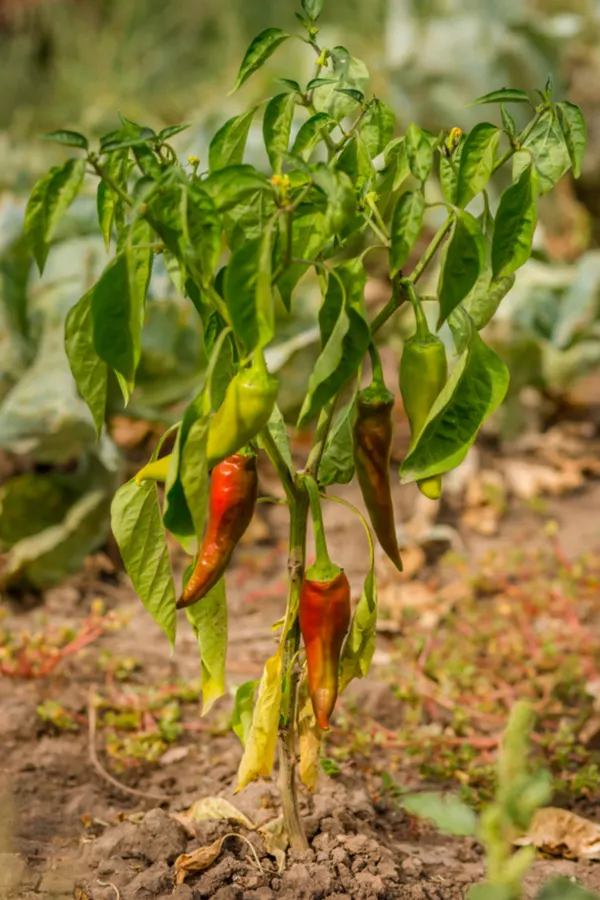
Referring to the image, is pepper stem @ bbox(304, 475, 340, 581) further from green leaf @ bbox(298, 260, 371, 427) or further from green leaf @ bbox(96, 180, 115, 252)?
green leaf @ bbox(96, 180, 115, 252)

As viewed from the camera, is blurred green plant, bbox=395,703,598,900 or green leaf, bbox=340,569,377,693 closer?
blurred green plant, bbox=395,703,598,900

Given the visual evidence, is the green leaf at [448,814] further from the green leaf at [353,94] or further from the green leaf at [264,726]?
the green leaf at [353,94]

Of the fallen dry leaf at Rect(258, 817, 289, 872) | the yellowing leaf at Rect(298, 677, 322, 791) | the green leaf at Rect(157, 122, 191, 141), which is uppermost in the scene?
the green leaf at Rect(157, 122, 191, 141)

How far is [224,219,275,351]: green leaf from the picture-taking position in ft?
3.48

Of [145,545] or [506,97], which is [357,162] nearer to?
[506,97]

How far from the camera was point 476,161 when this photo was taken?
1174 mm

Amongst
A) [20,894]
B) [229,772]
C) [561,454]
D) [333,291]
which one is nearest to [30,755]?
[229,772]

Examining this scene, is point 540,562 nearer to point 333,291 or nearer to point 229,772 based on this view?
point 229,772

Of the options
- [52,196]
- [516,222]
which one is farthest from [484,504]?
[52,196]

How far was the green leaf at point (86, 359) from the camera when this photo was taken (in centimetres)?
123

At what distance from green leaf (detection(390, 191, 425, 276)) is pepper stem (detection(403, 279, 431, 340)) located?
0.05 m

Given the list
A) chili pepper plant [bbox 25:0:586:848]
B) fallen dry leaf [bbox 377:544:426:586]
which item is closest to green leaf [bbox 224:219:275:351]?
chili pepper plant [bbox 25:0:586:848]

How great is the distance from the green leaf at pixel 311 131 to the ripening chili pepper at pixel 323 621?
0.40 meters

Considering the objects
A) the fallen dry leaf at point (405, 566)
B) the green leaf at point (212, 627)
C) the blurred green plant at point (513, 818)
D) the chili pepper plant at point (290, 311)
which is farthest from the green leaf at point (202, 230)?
the fallen dry leaf at point (405, 566)
